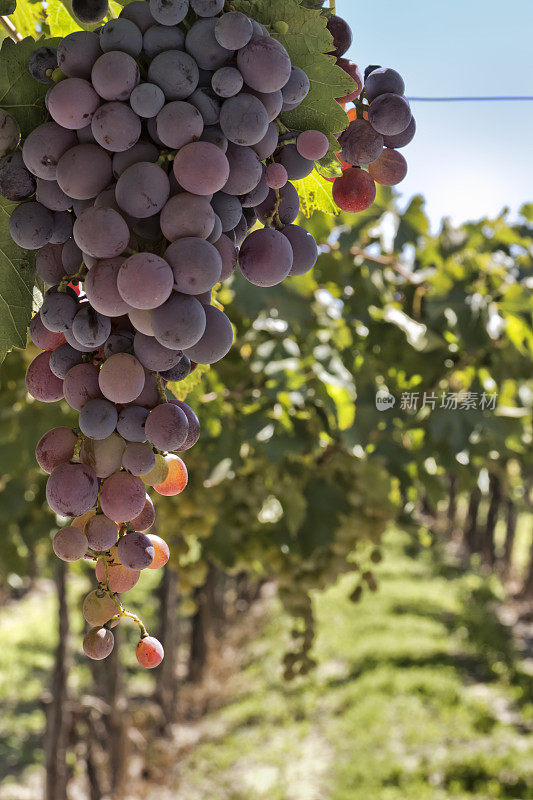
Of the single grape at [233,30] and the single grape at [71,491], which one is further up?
the single grape at [233,30]

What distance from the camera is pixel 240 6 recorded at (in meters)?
0.53

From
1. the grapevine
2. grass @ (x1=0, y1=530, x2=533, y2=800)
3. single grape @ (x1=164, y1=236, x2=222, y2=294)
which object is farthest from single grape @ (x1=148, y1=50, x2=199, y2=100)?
grass @ (x1=0, y1=530, x2=533, y2=800)

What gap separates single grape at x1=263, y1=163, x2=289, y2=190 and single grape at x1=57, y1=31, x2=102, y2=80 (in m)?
0.15

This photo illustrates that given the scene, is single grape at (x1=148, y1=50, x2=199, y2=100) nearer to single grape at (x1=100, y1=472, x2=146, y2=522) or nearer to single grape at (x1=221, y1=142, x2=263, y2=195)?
single grape at (x1=221, y1=142, x2=263, y2=195)

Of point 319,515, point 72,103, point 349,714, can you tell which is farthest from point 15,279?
point 349,714

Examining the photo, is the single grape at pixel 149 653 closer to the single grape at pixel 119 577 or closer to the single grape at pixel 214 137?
the single grape at pixel 119 577

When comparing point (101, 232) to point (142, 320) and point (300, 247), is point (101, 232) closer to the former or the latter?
point (142, 320)

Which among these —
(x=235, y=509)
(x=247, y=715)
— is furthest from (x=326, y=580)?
(x=247, y=715)

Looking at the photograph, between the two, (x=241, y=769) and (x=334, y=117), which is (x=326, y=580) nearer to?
(x=334, y=117)

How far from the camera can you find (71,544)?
502 mm

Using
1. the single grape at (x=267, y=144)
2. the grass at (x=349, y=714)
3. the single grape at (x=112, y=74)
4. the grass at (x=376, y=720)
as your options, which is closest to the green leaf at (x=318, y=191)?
the single grape at (x=267, y=144)

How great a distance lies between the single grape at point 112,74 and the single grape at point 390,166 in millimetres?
244

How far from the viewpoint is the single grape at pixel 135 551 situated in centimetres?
50

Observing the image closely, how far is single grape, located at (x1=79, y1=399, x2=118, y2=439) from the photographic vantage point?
1.64 feet
